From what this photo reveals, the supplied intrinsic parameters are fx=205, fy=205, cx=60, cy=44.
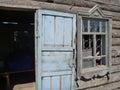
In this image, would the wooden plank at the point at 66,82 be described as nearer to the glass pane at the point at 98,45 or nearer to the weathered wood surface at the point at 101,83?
the weathered wood surface at the point at 101,83

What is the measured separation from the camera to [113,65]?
5406 millimetres

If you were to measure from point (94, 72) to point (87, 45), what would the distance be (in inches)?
25.6

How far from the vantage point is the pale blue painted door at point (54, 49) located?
3693mm

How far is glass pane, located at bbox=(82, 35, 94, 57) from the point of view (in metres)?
4.71

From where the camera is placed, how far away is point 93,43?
4902 mm

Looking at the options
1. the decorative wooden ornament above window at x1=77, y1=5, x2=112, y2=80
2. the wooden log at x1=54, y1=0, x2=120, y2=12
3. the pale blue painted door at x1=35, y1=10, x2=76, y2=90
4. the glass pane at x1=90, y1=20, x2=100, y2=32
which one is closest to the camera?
A: the pale blue painted door at x1=35, y1=10, x2=76, y2=90

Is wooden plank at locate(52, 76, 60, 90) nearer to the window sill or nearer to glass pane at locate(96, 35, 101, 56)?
the window sill

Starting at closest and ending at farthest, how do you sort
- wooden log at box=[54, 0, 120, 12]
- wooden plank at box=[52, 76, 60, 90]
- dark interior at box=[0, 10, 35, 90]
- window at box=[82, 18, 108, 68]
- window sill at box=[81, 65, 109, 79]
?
wooden plank at box=[52, 76, 60, 90], wooden log at box=[54, 0, 120, 12], window sill at box=[81, 65, 109, 79], window at box=[82, 18, 108, 68], dark interior at box=[0, 10, 35, 90]

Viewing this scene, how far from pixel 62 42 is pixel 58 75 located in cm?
64

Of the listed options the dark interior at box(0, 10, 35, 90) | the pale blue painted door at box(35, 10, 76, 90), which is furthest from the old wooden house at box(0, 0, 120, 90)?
the dark interior at box(0, 10, 35, 90)

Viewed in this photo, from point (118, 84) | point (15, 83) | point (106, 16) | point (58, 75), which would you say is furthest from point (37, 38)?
point (15, 83)

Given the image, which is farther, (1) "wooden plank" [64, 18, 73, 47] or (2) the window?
(2) the window

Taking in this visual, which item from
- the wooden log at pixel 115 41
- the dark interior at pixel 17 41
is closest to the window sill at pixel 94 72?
the wooden log at pixel 115 41

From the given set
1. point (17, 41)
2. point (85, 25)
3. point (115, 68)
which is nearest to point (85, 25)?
point (85, 25)
